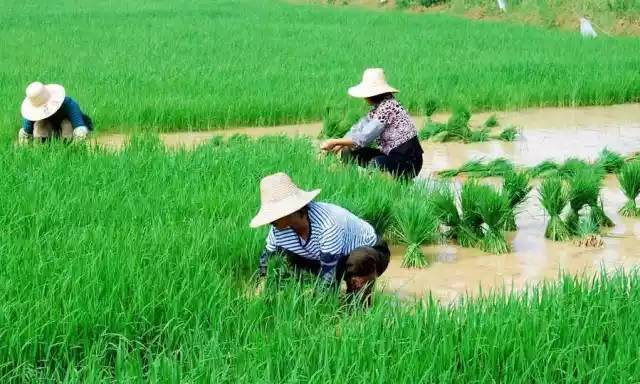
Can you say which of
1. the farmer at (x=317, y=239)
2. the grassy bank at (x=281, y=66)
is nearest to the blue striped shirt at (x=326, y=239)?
the farmer at (x=317, y=239)

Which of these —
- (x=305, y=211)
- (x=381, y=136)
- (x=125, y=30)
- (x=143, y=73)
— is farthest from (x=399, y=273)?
(x=125, y=30)

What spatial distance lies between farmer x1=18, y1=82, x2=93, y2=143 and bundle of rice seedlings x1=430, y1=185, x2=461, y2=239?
249 cm

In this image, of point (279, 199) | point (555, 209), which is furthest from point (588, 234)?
point (279, 199)

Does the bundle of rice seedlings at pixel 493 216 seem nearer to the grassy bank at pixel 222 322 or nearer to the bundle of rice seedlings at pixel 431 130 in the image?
the grassy bank at pixel 222 322

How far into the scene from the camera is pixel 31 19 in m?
19.8

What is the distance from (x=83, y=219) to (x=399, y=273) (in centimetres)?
158

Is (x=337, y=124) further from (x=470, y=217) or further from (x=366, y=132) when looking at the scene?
(x=470, y=217)

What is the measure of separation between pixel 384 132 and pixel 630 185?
5.12 feet

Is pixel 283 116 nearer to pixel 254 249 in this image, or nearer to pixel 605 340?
pixel 254 249

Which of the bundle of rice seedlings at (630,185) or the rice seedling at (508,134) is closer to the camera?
the bundle of rice seedlings at (630,185)

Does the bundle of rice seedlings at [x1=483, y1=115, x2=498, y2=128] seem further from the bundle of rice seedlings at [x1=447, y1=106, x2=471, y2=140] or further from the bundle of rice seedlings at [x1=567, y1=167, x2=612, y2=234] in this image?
the bundle of rice seedlings at [x1=567, y1=167, x2=612, y2=234]

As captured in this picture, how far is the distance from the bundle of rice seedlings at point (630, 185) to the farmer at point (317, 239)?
2.34m

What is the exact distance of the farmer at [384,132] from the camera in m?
5.57

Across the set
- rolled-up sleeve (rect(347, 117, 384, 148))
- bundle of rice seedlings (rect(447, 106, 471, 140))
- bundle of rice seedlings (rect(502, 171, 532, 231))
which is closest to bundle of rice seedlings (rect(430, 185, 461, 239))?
bundle of rice seedlings (rect(502, 171, 532, 231))
